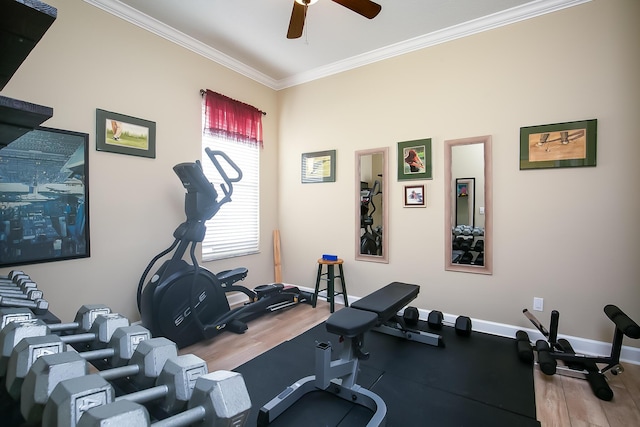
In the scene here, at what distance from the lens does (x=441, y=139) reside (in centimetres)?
320

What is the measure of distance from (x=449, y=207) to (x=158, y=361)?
2.97 meters

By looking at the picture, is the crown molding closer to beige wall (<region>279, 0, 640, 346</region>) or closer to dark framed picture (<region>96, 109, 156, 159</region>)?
dark framed picture (<region>96, 109, 156, 159</region>)

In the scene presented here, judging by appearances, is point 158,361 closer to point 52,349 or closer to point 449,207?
point 52,349

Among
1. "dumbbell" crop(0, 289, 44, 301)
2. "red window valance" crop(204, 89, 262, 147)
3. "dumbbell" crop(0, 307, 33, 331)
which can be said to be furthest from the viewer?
"red window valance" crop(204, 89, 262, 147)

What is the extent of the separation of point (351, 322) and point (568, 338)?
84.0 inches

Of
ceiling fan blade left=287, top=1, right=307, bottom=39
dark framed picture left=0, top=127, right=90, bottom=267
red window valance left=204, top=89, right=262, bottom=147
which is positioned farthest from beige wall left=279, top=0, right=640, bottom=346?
dark framed picture left=0, top=127, right=90, bottom=267

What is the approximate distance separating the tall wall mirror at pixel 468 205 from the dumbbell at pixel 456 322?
Answer: 0.46m

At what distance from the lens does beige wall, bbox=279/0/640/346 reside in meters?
2.46

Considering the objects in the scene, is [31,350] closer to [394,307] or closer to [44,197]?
[394,307]

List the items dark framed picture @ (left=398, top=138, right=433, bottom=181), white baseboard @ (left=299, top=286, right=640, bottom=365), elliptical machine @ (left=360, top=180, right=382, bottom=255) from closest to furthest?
white baseboard @ (left=299, top=286, right=640, bottom=365)
dark framed picture @ (left=398, top=138, right=433, bottom=181)
elliptical machine @ (left=360, top=180, right=382, bottom=255)

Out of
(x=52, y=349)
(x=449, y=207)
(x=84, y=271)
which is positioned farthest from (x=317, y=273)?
(x=52, y=349)

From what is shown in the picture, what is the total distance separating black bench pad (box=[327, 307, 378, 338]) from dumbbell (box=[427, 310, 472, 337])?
1322 mm

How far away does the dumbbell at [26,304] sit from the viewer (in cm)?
104

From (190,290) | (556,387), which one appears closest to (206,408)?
(190,290)
